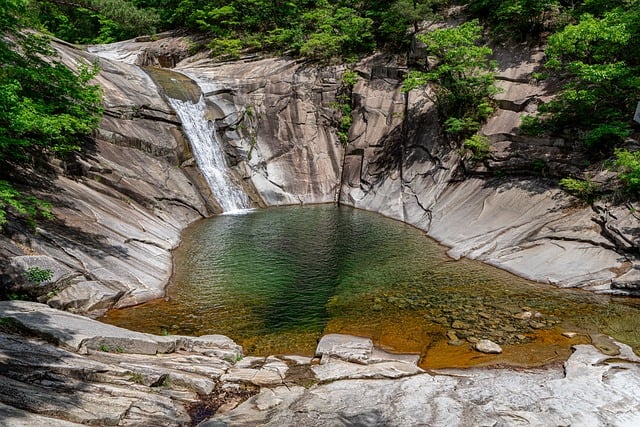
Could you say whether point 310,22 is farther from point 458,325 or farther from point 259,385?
point 259,385

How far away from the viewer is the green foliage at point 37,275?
A: 32.9 ft

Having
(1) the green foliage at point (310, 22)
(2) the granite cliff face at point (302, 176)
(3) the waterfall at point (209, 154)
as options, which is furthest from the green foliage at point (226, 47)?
(3) the waterfall at point (209, 154)

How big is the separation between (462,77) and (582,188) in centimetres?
880

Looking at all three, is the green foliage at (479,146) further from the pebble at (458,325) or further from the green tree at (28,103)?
the green tree at (28,103)

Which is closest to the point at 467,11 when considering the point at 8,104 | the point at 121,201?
the point at 121,201

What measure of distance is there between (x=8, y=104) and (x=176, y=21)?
33.5 m

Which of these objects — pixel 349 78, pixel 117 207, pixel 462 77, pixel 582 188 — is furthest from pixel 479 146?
pixel 117 207

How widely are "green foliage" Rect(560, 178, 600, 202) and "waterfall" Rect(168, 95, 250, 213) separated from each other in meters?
16.3

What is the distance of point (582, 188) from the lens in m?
14.7

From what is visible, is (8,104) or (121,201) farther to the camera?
(121,201)

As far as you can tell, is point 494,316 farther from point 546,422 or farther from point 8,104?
point 8,104

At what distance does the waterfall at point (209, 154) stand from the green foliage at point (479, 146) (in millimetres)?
12653

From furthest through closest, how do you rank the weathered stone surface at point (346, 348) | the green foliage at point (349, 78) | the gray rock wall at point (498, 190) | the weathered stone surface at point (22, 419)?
the green foliage at point (349, 78)
the gray rock wall at point (498, 190)
the weathered stone surface at point (346, 348)
the weathered stone surface at point (22, 419)

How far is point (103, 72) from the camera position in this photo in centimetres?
2225
